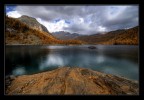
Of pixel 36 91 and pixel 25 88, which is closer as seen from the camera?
pixel 36 91

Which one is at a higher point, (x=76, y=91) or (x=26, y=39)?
(x=26, y=39)

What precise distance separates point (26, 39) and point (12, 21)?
1250cm

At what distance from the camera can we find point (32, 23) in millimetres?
99750
